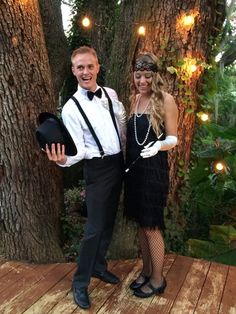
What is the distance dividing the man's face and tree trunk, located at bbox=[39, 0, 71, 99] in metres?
2.63

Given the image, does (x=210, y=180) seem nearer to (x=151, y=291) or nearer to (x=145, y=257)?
(x=145, y=257)

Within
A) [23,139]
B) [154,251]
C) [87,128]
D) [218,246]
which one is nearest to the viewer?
[87,128]

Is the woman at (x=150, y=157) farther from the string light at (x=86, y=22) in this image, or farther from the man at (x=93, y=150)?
the string light at (x=86, y=22)

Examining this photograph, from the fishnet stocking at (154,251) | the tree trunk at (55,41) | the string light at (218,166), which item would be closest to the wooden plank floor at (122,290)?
the fishnet stocking at (154,251)

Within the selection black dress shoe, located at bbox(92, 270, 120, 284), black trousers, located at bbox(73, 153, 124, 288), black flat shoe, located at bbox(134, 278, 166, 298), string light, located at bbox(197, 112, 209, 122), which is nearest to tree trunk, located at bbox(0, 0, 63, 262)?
black dress shoe, located at bbox(92, 270, 120, 284)

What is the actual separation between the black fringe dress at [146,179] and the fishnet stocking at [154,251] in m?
0.07

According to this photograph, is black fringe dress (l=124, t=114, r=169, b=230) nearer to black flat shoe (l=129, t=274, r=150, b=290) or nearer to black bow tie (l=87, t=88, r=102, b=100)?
black bow tie (l=87, t=88, r=102, b=100)

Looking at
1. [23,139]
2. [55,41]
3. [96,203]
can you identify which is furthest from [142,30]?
[55,41]

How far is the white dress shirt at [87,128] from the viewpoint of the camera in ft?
8.37

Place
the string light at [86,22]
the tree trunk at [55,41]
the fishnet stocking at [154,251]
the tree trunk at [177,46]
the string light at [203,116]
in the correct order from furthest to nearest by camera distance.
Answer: the string light at [86,22] < the tree trunk at [55,41] < the string light at [203,116] < the tree trunk at [177,46] < the fishnet stocking at [154,251]

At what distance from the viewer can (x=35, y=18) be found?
10.9 ft

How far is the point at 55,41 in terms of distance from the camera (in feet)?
17.1

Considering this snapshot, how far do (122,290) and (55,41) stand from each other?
355 centimetres

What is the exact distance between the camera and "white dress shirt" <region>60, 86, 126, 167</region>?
8.37 feet
